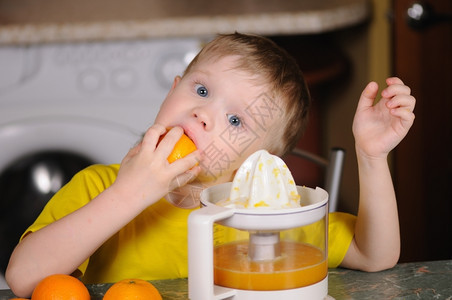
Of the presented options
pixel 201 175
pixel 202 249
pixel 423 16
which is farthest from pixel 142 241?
pixel 423 16

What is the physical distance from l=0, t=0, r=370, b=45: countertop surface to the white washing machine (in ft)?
0.11

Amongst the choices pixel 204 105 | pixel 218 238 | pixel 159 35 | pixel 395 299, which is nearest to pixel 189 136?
pixel 204 105

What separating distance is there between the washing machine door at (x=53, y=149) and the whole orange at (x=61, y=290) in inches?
45.2

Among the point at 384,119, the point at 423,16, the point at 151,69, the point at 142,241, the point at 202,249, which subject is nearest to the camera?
the point at 202,249

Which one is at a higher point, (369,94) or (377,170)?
(369,94)

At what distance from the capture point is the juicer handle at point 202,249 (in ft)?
2.34

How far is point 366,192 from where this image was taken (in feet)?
3.41

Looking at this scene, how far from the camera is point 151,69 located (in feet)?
6.45

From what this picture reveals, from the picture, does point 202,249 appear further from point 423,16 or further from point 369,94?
point 423,16

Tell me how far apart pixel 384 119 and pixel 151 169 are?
0.35m

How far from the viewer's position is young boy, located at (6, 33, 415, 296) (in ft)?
3.05

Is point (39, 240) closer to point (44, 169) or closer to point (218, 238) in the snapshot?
point (218, 238)

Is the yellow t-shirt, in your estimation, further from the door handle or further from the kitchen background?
the door handle

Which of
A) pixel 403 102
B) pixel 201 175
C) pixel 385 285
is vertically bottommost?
Answer: pixel 385 285
